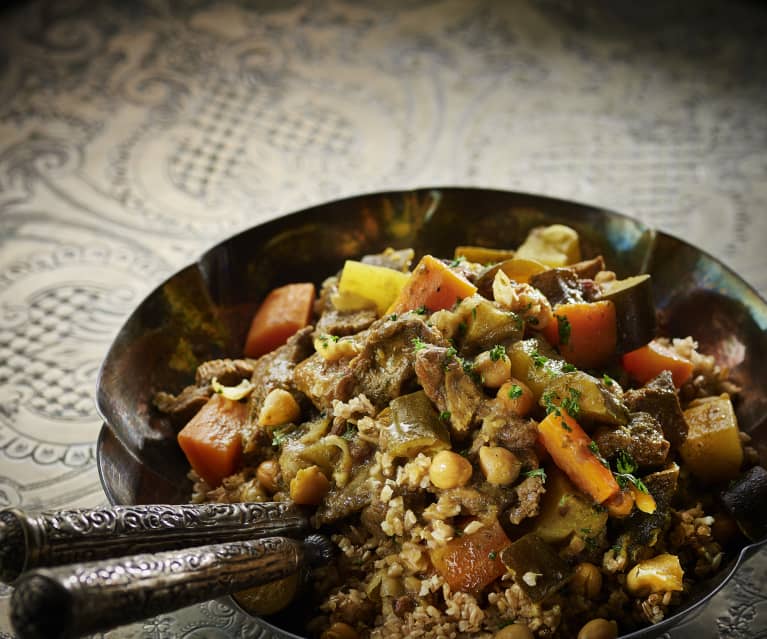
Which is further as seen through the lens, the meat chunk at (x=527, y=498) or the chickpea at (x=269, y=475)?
the chickpea at (x=269, y=475)

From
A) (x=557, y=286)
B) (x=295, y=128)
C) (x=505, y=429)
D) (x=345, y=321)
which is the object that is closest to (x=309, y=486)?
(x=505, y=429)

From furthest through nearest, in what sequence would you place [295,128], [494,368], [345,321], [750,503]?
[295,128] → [345,321] → [750,503] → [494,368]

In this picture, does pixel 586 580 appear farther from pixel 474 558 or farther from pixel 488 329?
pixel 488 329

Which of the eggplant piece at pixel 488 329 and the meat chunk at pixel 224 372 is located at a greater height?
the eggplant piece at pixel 488 329

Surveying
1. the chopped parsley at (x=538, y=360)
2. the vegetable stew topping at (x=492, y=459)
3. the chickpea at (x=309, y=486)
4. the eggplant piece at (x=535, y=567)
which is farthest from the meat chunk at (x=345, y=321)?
the eggplant piece at (x=535, y=567)

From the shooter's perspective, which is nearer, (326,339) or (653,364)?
(326,339)

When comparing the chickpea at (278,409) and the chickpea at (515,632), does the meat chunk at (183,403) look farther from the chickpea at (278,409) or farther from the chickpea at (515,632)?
the chickpea at (515,632)

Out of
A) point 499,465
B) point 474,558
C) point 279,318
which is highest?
point 499,465
